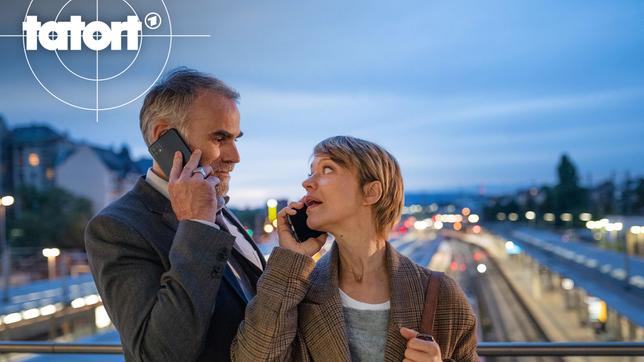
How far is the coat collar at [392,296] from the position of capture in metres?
1.06

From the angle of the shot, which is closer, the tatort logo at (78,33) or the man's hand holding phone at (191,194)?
the man's hand holding phone at (191,194)

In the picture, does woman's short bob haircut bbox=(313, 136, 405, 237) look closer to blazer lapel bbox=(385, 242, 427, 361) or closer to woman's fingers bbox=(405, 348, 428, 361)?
blazer lapel bbox=(385, 242, 427, 361)

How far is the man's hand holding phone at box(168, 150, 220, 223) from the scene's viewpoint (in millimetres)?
1052

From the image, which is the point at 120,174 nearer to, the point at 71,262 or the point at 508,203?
the point at 71,262

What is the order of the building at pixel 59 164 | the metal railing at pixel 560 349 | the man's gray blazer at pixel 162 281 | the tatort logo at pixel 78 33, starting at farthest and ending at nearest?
1. the building at pixel 59 164
2. the tatort logo at pixel 78 33
3. the metal railing at pixel 560 349
4. the man's gray blazer at pixel 162 281

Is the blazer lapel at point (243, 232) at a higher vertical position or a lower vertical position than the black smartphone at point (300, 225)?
lower

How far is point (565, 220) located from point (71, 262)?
41.3 m

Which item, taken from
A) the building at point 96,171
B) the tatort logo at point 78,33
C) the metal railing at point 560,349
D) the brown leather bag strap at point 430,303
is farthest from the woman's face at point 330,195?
the building at point 96,171

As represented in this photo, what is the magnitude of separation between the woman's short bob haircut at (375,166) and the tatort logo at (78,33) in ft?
8.25

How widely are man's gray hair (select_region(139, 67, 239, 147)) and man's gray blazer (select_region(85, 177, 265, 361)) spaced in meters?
0.17

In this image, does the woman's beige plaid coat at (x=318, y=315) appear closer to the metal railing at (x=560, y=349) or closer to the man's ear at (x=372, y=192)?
the man's ear at (x=372, y=192)

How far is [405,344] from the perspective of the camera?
3.49 ft

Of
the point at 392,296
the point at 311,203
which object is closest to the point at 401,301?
the point at 392,296

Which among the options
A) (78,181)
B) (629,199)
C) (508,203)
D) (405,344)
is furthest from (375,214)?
(508,203)
